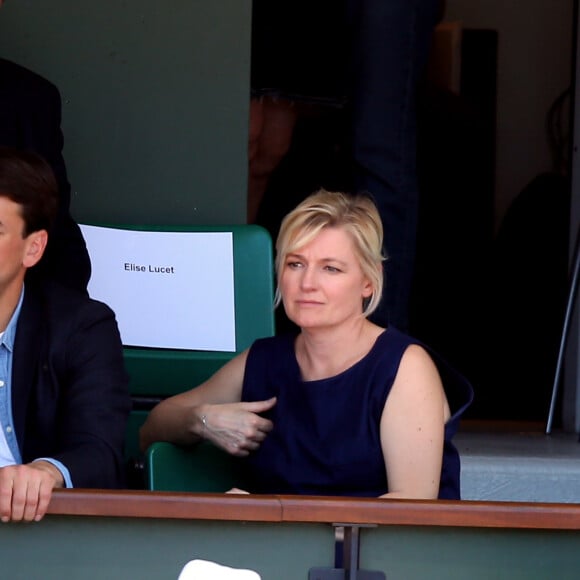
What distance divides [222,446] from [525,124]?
3.57 m

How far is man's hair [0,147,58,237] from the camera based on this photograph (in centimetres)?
243

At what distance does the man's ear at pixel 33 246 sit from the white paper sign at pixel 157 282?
940 millimetres

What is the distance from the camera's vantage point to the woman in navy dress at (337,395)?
250cm

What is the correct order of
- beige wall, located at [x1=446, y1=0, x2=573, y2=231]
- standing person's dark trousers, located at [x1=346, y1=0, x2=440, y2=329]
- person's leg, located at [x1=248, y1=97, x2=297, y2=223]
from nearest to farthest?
standing person's dark trousers, located at [x1=346, y1=0, x2=440, y2=329], person's leg, located at [x1=248, y1=97, x2=297, y2=223], beige wall, located at [x1=446, y1=0, x2=573, y2=231]

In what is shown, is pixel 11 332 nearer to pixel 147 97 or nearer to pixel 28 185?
pixel 28 185

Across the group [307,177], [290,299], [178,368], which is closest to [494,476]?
[178,368]

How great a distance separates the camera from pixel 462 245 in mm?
5469

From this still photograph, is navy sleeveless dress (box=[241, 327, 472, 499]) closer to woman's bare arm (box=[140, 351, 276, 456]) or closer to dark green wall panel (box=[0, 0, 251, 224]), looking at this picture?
woman's bare arm (box=[140, 351, 276, 456])

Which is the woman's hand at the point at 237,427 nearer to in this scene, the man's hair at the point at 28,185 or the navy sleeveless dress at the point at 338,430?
the navy sleeveless dress at the point at 338,430

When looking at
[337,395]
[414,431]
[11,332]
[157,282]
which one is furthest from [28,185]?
[157,282]

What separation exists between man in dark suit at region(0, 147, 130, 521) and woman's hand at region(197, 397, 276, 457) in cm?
21

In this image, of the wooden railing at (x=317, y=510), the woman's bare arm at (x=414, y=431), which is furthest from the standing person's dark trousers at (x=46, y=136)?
the wooden railing at (x=317, y=510)

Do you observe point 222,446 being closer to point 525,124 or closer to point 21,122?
point 21,122

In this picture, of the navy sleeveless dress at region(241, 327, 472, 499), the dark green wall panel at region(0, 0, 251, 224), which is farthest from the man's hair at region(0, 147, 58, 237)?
the dark green wall panel at region(0, 0, 251, 224)
